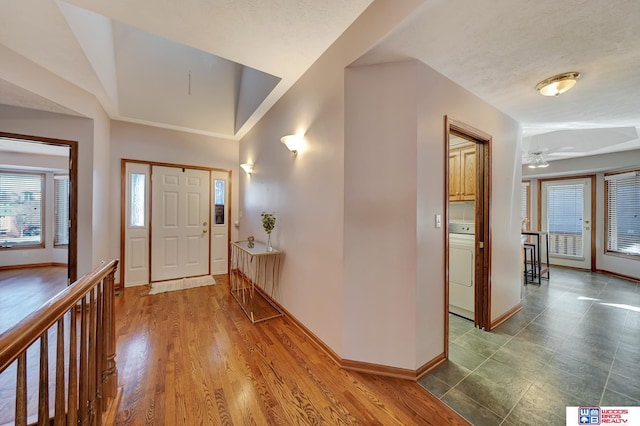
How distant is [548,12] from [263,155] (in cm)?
314

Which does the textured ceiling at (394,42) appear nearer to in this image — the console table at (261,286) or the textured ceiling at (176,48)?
the textured ceiling at (176,48)

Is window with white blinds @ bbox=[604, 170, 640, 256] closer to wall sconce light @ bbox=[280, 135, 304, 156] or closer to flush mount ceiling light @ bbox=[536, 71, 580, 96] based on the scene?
flush mount ceiling light @ bbox=[536, 71, 580, 96]

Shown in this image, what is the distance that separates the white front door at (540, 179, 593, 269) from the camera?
5254 mm

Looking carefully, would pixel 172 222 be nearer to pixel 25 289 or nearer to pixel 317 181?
pixel 25 289

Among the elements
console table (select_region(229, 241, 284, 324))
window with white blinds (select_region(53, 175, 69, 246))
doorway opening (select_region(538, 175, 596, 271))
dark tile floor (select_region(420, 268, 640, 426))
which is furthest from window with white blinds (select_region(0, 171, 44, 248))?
doorway opening (select_region(538, 175, 596, 271))

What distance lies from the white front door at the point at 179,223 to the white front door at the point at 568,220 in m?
7.72

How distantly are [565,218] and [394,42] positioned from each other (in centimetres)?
657

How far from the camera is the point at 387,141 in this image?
194cm

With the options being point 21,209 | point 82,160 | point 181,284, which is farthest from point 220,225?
point 21,209

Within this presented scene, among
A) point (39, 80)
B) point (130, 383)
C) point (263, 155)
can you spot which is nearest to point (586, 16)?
point (263, 155)

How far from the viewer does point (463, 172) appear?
3211 mm

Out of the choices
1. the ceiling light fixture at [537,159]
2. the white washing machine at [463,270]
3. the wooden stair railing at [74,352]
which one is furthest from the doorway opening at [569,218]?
the wooden stair railing at [74,352]

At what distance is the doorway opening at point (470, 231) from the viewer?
251 cm

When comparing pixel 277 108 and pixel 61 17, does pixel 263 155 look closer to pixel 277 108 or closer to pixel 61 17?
pixel 277 108
